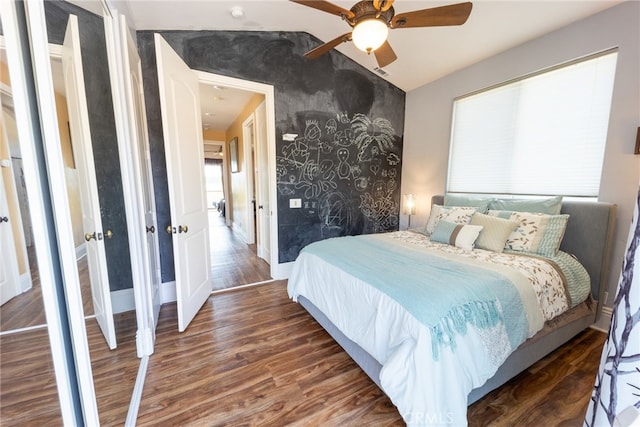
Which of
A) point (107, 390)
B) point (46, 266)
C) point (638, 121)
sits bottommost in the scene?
point (107, 390)

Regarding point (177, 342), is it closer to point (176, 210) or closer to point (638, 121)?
point (176, 210)

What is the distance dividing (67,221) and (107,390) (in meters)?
0.93

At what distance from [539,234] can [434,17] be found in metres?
1.86

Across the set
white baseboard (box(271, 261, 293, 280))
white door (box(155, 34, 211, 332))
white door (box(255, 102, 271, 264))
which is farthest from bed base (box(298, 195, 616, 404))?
white door (box(255, 102, 271, 264))

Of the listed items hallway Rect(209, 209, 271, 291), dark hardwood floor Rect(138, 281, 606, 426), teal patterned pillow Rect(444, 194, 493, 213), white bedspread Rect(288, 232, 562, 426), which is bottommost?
dark hardwood floor Rect(138, 281, 606, 426)

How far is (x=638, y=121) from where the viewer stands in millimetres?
1864

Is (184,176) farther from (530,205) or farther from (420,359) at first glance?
(530,205)

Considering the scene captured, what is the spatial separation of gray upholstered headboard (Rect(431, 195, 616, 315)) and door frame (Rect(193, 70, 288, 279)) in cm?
289

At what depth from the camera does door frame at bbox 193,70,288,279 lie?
8.59 feet

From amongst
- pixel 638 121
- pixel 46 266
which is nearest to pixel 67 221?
pixel 46 266

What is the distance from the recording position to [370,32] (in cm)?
151

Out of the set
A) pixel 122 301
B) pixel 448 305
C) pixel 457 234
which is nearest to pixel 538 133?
pixel 457 234

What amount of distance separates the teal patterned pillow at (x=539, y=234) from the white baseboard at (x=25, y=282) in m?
2.90

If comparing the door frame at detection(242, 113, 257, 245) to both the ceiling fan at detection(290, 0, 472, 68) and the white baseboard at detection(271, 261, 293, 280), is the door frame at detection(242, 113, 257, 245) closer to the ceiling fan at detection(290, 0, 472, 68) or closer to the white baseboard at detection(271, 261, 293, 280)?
the white baseboard at detection(271, 261, 293, 280)
